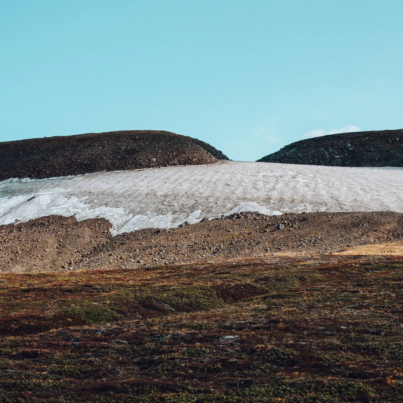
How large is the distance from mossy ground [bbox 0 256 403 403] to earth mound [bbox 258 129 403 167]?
6923cm

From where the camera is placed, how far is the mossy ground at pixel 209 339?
46.9ft

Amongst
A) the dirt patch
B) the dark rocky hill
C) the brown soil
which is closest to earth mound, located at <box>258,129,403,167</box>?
the dark rocky hill

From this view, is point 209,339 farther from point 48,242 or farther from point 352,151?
point 352,151

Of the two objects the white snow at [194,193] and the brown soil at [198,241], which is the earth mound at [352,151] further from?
the brown soil at [198,241]

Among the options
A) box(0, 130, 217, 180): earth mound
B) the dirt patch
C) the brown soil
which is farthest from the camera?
box(0, 130, 217, 180): earth mound

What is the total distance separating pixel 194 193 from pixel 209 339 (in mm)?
51834

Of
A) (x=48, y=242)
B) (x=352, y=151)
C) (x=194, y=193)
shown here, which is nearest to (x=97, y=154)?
(x=194, y=193)

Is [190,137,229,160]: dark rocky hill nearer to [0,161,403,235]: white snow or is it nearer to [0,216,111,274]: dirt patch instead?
[0,161,403,235]: white snow

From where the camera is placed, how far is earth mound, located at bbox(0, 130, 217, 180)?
294 feet

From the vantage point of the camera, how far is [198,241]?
56281 mm

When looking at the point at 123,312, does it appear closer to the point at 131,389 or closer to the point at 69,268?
the point at 131,389

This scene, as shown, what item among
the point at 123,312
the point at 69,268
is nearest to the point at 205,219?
the point at 69,268

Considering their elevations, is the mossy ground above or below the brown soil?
below

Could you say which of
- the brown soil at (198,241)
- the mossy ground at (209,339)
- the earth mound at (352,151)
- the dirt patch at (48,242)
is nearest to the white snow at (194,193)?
the dirt patch at (48,242)
